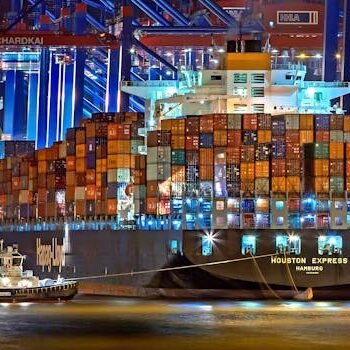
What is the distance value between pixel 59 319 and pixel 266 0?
32.1 metres

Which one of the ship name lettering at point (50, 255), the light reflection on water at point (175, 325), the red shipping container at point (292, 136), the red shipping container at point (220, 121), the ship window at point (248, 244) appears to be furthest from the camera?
the ship name lettering at point (50, 255)

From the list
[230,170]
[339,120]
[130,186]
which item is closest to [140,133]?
[130,186]

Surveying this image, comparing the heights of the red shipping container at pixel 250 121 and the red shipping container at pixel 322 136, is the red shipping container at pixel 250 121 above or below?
above

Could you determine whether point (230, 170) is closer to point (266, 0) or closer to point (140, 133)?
point (140, 133)

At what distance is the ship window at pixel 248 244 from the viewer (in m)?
39.1

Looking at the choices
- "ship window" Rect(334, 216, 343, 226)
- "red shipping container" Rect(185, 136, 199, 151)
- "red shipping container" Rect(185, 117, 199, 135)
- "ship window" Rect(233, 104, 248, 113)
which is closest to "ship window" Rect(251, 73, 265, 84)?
"ship window" Rect(233, 104, 248, 113)

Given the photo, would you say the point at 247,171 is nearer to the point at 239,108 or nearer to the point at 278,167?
the point at 278,167

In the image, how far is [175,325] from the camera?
31.6 metres

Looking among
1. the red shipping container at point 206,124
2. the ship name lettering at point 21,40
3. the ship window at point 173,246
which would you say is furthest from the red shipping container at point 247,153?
the ship name lettering at point 21,40

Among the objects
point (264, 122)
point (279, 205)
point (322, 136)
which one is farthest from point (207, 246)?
point (322, 136)

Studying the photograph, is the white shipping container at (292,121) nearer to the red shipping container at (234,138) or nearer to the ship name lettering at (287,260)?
the red shipping container at (234,138)

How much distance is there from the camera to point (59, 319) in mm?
34250

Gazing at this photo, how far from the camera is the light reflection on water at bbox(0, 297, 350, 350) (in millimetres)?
27516

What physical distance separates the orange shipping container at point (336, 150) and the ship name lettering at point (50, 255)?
13.8 meters
